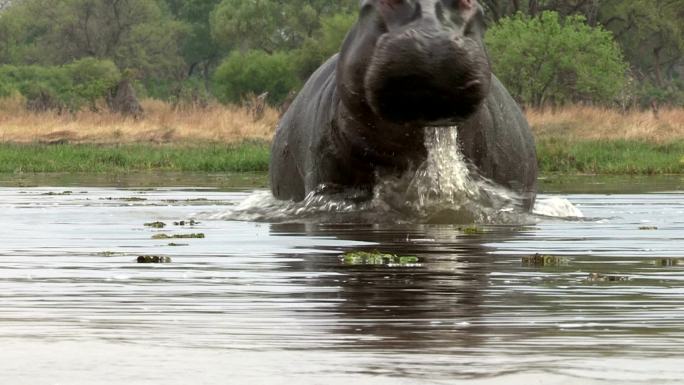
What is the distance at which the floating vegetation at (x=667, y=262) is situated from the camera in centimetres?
670

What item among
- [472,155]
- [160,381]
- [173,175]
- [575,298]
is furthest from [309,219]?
[173,175]

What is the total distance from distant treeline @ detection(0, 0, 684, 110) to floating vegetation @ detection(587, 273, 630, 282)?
31.3m

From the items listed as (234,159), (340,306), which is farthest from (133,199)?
(234,159)

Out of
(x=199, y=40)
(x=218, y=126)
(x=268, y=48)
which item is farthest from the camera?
(x=199, y=40)

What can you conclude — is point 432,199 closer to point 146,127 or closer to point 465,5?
point 465,5

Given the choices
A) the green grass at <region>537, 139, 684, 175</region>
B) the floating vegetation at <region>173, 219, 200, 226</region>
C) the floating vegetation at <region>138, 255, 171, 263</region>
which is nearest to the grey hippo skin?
the floating vegetation at <region>173, 219, 200, 226</region>

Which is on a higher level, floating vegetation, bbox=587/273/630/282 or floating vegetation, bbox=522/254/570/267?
floating vegetation, bbox=522/254/570/267

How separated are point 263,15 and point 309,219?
60270mm

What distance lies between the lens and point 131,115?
3506cm

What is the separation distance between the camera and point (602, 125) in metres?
31.2

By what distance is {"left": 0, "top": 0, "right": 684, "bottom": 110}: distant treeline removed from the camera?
42.6 metres

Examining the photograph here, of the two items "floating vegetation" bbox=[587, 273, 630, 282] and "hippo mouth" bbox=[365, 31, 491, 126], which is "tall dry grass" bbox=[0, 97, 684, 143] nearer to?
"hippo mouth" bbox=[365, 31, 491, 126]

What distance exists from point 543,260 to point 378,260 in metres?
0.67

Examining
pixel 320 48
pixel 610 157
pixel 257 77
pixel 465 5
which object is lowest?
pixel 610 157
